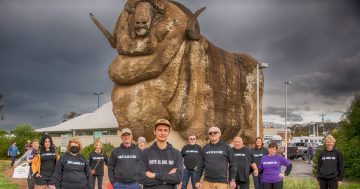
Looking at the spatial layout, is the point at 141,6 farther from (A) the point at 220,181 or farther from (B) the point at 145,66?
(A) the point at 220,181

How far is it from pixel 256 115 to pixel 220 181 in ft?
41.2

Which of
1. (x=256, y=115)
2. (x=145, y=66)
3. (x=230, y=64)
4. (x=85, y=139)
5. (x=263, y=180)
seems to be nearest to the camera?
(x=263, y=180)

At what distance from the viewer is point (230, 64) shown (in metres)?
19.1

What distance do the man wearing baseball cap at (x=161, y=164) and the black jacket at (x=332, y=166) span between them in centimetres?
553

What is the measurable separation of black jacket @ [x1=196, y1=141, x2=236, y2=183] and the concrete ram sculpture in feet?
25.7

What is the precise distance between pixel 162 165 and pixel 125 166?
2.50 m

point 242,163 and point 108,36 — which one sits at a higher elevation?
point 108,36

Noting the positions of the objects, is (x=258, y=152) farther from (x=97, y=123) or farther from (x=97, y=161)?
(x=97, y=123)

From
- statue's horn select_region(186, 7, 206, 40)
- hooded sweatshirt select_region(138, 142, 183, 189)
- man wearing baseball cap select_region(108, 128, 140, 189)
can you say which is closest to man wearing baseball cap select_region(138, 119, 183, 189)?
hooded sweatshirt select_region(138, 142, 183, 189)

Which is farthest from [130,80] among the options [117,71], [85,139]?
[85,139]

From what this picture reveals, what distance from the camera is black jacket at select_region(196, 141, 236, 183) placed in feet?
29.3

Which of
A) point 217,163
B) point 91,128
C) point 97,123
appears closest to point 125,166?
point 217,163

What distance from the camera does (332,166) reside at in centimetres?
1089

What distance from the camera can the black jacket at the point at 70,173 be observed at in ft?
29.0
